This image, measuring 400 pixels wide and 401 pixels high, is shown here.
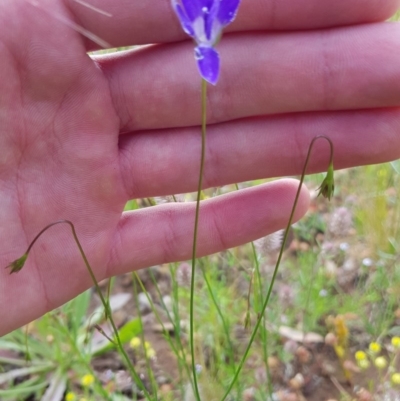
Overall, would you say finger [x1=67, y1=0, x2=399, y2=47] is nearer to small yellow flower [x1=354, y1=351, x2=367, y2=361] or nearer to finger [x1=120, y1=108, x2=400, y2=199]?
finger [x1=120, y1=108, x2=400, y2=199]

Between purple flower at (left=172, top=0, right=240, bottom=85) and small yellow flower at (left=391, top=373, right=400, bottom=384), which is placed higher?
purple flower at (left=172, top=0, right=240, bottom=85)

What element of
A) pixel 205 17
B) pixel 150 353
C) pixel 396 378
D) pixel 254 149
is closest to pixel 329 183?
pixel 254 149

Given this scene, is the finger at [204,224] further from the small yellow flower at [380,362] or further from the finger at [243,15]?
the small yellow flower at [380,362]

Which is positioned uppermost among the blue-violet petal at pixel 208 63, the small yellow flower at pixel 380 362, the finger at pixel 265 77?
the finger at pixel 265 77

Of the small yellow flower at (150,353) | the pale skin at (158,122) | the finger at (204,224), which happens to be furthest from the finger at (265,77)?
the small yellow flower at (150,353)

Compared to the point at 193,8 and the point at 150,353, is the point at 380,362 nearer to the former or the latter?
the point at 150,353

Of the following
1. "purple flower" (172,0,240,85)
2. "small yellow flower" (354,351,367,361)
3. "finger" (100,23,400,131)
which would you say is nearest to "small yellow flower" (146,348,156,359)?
"small yellow flower" (354,351,367,361)
